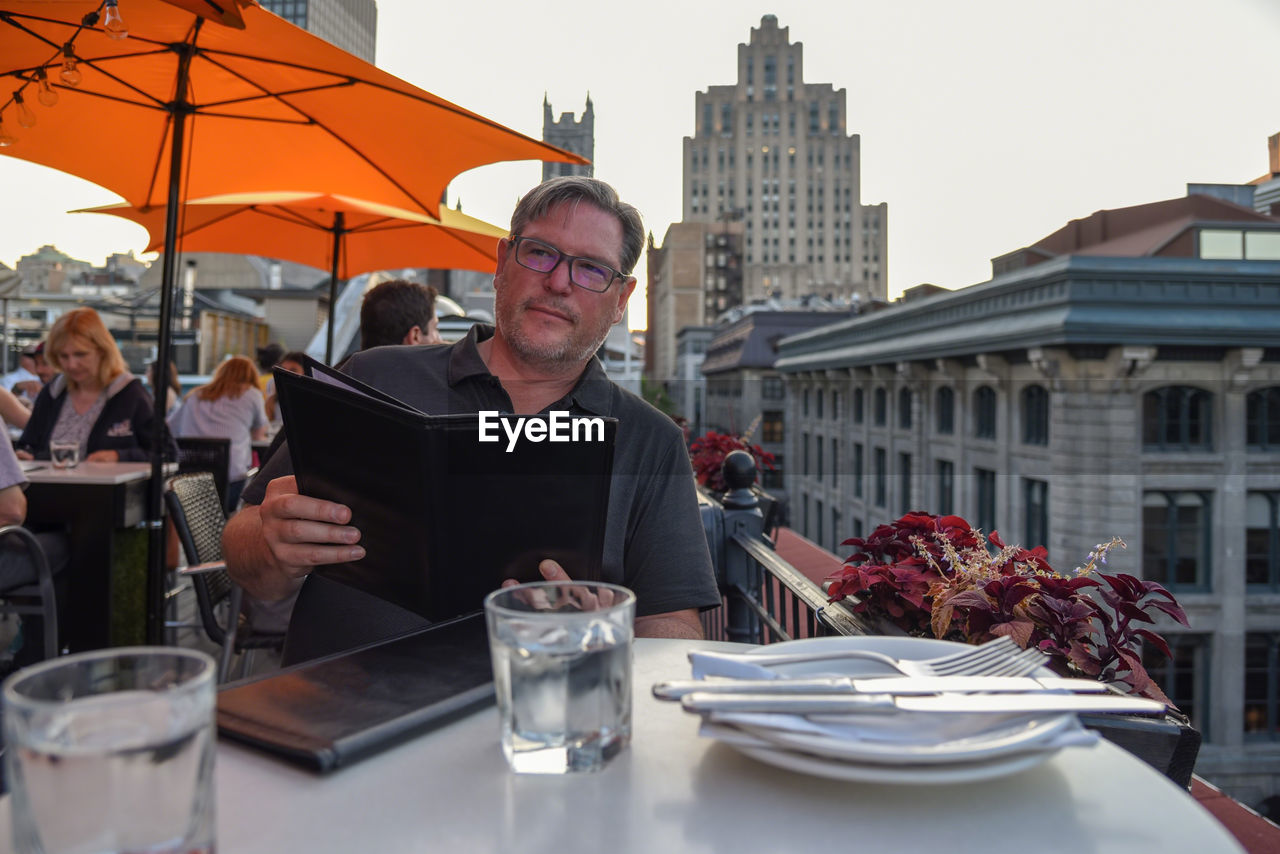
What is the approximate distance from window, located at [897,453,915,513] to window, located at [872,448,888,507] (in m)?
1.02

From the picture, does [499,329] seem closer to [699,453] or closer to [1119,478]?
[699,453]

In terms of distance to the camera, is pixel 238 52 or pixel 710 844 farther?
pixel 238 52

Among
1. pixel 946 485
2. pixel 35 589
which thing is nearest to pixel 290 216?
pixel 35 589

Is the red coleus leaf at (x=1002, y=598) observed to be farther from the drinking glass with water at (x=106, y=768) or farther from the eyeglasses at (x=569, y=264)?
the drinking glass with water at (x=106, y=768)

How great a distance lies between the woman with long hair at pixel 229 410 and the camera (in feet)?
18.9

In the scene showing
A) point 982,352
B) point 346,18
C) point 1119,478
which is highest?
point 346,18

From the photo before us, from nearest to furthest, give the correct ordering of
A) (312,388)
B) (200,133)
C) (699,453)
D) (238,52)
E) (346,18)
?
1. (312,388)
2. (238,52)
3. (200,133)
4. (699,453)
5. (346,18)

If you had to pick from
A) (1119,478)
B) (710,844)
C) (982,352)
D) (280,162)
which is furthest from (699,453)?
(1119,478)

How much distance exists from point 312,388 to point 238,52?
2563 millimetres

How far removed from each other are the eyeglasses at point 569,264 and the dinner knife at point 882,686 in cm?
117

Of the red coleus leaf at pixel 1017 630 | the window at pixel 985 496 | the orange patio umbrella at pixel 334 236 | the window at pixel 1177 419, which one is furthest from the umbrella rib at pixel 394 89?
the window at pixel 1177 419

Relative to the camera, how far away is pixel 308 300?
103 ft

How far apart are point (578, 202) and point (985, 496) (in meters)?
34.5
